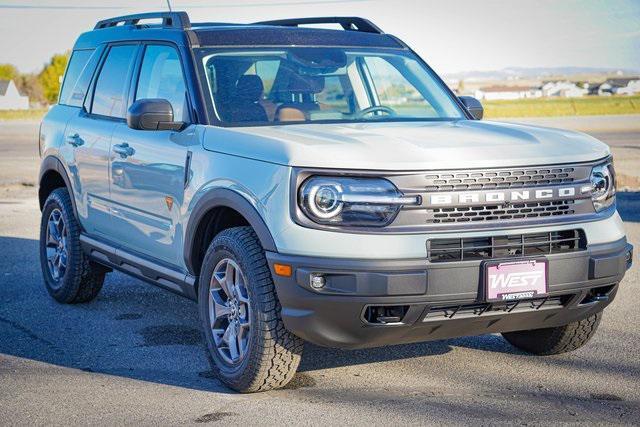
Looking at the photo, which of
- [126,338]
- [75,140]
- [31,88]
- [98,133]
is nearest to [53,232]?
[75,140]

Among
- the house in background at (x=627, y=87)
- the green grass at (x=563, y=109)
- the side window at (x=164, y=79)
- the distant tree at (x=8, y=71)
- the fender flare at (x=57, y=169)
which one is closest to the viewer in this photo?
Answer: the side window at (x=164, y=79)

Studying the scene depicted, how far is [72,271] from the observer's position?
7223mm

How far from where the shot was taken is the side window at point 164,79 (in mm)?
5784

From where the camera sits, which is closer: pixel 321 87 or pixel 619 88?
pixel 321 87

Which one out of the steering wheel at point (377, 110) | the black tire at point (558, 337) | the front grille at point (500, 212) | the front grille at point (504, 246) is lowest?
the black tire at point (558, 337)

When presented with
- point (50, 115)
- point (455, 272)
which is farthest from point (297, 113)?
point (50, 115)

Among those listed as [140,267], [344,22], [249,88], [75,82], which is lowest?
[140,267]

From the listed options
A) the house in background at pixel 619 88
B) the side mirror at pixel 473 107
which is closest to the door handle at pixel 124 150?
the side mirror at pixel 473 107

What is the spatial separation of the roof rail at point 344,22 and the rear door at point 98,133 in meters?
1.02

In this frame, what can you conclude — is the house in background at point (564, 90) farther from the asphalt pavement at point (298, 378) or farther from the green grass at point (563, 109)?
the asphalt pavement at point (298, 378)

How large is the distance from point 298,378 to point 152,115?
1609 millimetres

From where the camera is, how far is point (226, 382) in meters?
5.11

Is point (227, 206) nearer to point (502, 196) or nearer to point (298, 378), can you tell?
point (298, 378)

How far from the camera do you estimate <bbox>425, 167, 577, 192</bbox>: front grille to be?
462 cm
